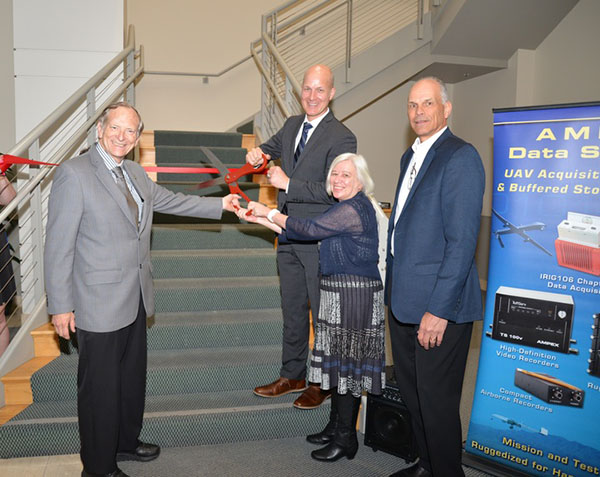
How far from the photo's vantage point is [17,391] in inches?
116

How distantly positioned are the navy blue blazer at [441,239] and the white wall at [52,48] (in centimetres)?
331

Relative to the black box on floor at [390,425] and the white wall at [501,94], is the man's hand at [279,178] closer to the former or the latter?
the black box on floor at [390,425]

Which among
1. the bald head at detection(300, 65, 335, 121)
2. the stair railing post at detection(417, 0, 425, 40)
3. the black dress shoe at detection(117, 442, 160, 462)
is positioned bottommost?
the black dress shoe at detection(117, 442, 160, 462)

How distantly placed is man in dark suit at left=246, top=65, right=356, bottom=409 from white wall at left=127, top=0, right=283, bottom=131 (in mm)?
4158

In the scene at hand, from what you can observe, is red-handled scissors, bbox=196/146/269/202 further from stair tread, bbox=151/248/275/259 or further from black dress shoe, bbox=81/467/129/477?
black dress shoe, bbox=81/467/129/477

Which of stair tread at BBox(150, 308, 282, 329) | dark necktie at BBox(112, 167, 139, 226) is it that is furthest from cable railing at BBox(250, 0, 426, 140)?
dark necktie at BBox(112, 167, 139, 226)

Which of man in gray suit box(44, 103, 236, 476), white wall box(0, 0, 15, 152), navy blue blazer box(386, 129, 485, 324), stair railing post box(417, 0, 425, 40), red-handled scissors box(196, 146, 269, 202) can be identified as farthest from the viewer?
stair railing post box(417, 0, 425, 40)

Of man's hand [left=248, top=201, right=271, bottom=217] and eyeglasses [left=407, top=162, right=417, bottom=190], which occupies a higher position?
eyeglasses [left=407, top=162, right=417, bottom=190]

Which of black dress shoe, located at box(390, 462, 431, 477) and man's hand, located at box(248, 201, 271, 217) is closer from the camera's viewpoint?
black dress shoe, located at box(390, 462, 431, 477)

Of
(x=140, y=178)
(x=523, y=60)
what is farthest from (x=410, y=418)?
(x=523, y=60)

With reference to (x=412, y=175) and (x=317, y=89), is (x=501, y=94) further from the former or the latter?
(x=412, y=175)

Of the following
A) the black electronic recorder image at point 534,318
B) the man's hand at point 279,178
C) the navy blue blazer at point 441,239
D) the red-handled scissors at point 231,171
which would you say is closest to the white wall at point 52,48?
the red-handled scissors at point 231,171

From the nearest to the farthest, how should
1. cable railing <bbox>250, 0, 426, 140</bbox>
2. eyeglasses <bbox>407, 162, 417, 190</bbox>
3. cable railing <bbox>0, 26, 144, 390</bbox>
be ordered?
eyeglasses <bbox>407, 162, 417, 190</bbox>, cable railing <bbox>0, 26, 144, 390</bbox>, cable railing <bbox>250, 0, 426, 140</bbox>

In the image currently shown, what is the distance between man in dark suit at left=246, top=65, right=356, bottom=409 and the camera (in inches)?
105
